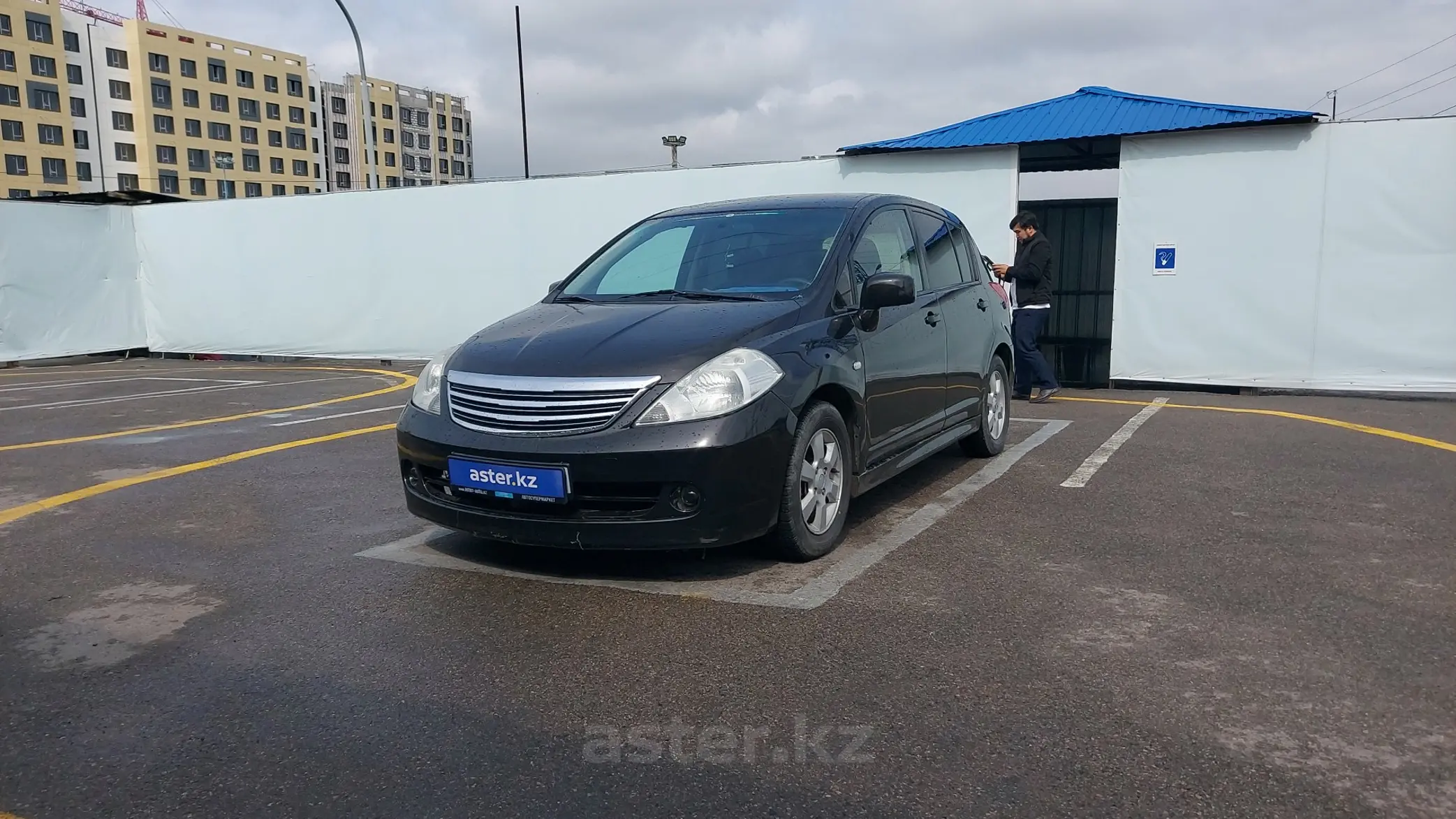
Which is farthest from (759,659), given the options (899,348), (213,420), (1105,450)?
(213,420)

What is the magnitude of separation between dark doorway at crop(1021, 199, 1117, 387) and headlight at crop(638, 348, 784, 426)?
1280cm

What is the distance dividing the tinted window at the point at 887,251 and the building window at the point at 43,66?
7999cm

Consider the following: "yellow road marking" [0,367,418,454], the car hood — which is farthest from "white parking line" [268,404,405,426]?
the car hood

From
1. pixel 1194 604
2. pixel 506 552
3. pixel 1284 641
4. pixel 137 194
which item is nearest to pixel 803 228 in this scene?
pixel 506 552

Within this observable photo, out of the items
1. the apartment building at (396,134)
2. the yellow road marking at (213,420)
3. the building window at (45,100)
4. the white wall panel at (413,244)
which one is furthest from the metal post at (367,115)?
the apartment building at (396,134)

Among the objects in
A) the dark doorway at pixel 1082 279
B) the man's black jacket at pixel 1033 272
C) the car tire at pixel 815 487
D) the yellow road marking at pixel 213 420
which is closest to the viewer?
the car tire at pixel 815 487

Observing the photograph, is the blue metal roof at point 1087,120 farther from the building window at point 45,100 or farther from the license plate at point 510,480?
the building window at point 45,100

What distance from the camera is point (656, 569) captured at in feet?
13.8

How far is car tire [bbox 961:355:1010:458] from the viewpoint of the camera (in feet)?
21.1

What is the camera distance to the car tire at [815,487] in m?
4.02

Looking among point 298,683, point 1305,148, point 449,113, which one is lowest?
point 298,683

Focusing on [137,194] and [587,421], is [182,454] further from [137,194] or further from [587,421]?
[137,194]

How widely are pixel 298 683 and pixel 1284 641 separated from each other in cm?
323

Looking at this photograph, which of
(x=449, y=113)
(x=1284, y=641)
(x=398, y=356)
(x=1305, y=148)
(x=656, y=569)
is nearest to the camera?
(x=1284, y=641)
